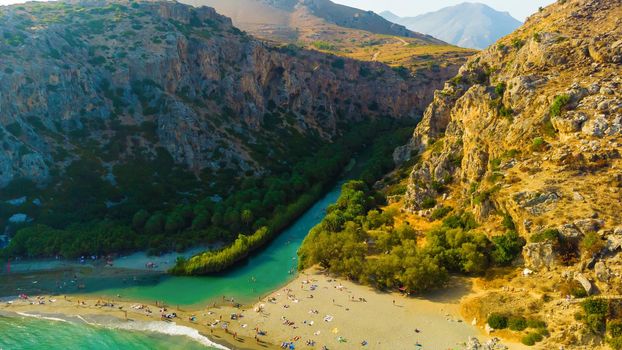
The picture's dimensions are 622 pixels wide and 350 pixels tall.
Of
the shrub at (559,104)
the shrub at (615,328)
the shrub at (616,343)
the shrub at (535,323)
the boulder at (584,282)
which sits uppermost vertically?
the shrub at (559,104)

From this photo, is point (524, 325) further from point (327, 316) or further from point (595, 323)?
point (327, 316)

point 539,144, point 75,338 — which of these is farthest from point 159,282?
point 539,144

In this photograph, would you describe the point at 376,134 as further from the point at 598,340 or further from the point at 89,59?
the point at 598,340

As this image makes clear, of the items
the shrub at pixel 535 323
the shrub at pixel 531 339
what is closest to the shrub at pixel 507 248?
the shrub at pixel 535 323

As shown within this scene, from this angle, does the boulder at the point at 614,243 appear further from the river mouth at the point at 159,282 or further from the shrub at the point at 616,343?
the river mouth at the point at 159,282

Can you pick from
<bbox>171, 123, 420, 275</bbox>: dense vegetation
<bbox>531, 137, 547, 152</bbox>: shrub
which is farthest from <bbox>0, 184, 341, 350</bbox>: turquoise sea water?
<bbox>531, 137, 547, 152</bbox>: shrub

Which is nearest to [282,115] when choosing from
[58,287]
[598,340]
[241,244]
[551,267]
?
[241,244]
